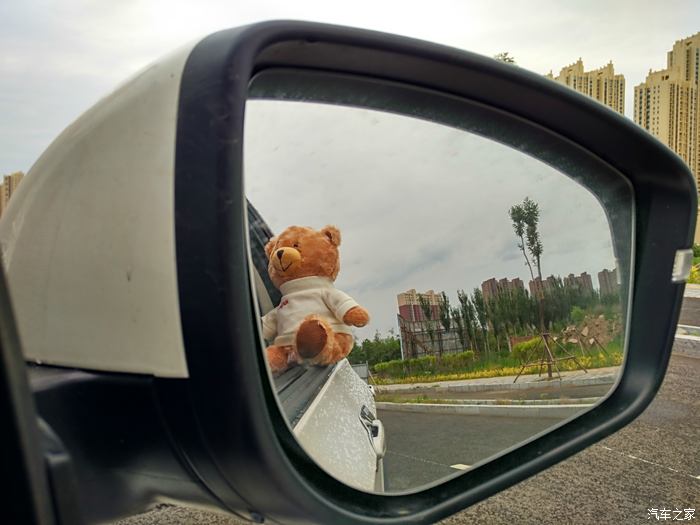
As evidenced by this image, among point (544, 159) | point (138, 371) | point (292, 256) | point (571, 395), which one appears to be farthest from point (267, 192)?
point (571, 395)

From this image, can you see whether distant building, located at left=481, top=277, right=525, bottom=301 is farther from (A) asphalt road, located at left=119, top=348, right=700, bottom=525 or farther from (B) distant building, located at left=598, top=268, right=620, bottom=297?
(A) asphalt road, located at left=119, top=348, right=700, bottom=525

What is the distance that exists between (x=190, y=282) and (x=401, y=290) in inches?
17.2

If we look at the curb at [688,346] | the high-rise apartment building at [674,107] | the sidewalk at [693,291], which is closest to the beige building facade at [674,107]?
the high-rise apartment building at [674,107]

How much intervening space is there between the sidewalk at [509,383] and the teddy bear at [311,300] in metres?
0.13

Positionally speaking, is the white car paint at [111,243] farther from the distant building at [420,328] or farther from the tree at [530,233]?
the tree at [530,233]

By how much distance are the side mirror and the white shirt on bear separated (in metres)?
0.06

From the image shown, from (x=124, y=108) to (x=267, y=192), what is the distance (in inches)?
9.5

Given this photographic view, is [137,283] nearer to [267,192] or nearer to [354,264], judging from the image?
[267,192]

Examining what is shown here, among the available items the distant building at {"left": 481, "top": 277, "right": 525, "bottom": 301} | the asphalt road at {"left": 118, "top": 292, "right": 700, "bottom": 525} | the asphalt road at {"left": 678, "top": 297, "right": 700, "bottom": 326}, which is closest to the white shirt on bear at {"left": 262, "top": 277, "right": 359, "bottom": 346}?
the distant building at {"left": 481, "top": 277, "right": 525, "bottom": 301}

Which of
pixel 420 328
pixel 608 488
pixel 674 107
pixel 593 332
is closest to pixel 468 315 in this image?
pixel 420 328

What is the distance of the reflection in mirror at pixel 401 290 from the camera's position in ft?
3.84

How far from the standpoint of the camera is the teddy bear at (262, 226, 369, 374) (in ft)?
3.77

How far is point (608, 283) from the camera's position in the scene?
187 cm

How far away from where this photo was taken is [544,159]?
68.1 inches
